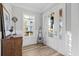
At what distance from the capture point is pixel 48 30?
2.48 metres

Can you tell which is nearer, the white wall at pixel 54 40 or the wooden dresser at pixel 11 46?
the wooden dresser at pixel 11 46

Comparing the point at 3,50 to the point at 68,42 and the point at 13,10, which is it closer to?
the point at 13,10

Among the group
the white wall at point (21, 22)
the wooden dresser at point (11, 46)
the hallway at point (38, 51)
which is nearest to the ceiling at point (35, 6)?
the white wall at point (21, 22)

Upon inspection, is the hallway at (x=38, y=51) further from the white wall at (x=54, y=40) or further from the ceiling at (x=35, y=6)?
the ceiling at (x=35, y=6)

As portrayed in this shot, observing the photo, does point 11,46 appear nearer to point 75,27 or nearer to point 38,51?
point 38,51

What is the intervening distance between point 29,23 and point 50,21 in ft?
1.37

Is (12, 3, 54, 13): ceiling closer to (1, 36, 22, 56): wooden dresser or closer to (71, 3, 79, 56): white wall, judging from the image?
(71, 3, 79, 56): white wall

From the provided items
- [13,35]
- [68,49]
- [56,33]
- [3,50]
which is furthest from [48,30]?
[3,50]

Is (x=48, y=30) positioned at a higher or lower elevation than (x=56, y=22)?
lower

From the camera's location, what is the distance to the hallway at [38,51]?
2.31 metres

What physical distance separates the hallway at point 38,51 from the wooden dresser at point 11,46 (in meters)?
0.11

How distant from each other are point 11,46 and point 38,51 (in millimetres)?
→ 508

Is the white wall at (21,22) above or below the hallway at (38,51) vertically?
above

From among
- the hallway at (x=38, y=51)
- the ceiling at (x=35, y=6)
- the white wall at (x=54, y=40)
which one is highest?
the ceiling at (x=35, y=6)
